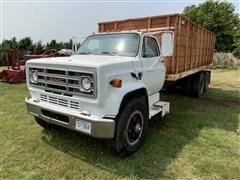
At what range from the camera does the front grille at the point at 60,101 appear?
357 centimetres

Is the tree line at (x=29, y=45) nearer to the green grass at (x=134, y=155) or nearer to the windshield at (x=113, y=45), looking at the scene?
the green grass at (x=134, y=155)

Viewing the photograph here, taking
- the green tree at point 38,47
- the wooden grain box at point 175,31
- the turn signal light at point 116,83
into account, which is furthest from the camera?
the green tree at point 38,47

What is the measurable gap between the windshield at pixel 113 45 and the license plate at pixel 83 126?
1554mm

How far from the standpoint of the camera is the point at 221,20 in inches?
1238

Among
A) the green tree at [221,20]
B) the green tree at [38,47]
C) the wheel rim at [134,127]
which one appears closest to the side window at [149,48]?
the wheel rim at [134,127]

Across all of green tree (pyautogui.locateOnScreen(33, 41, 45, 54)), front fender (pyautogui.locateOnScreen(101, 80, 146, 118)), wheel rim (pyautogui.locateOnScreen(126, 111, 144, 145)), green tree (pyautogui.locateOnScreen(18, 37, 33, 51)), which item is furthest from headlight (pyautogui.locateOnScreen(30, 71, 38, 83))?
green tree (pyautogui.locateOnScreen(18, 37, 33, 51))

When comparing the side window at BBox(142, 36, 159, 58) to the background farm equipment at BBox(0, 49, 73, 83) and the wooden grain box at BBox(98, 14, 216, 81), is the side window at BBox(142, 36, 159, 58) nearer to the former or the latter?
the wooden grain box at BBox(98, 14, 216, 81)

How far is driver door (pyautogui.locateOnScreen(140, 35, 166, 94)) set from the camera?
4.39 metres

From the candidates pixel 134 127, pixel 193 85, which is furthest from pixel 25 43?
pixel 134 127

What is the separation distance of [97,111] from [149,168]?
3.92 feet

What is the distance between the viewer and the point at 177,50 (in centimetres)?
606

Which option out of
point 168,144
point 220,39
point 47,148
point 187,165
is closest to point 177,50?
point 168,144

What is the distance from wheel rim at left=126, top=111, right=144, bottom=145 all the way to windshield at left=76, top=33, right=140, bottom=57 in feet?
3.64

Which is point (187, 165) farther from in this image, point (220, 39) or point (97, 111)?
point (220, 39)
